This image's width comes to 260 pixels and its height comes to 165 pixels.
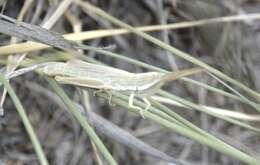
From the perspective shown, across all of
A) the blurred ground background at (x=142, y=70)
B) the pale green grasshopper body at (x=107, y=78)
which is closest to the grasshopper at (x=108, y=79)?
the pale green grasshopper body at (x=107, y=78)

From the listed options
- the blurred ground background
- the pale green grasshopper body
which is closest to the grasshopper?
the pale green grasshopper body

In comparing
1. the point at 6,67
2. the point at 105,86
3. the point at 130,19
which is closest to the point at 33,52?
the point at 6,67

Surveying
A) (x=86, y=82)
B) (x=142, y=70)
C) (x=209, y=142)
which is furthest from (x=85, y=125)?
(x=142, y=70)

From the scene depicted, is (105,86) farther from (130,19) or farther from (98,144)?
(130,19)

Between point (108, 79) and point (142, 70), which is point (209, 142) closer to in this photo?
point (108, 79)

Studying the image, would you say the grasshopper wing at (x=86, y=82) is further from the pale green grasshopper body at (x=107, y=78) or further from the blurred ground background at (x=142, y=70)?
the blurred ground background at (x=142, y=70)

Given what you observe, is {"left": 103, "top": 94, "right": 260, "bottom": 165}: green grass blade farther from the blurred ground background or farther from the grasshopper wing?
the blurred ground background
